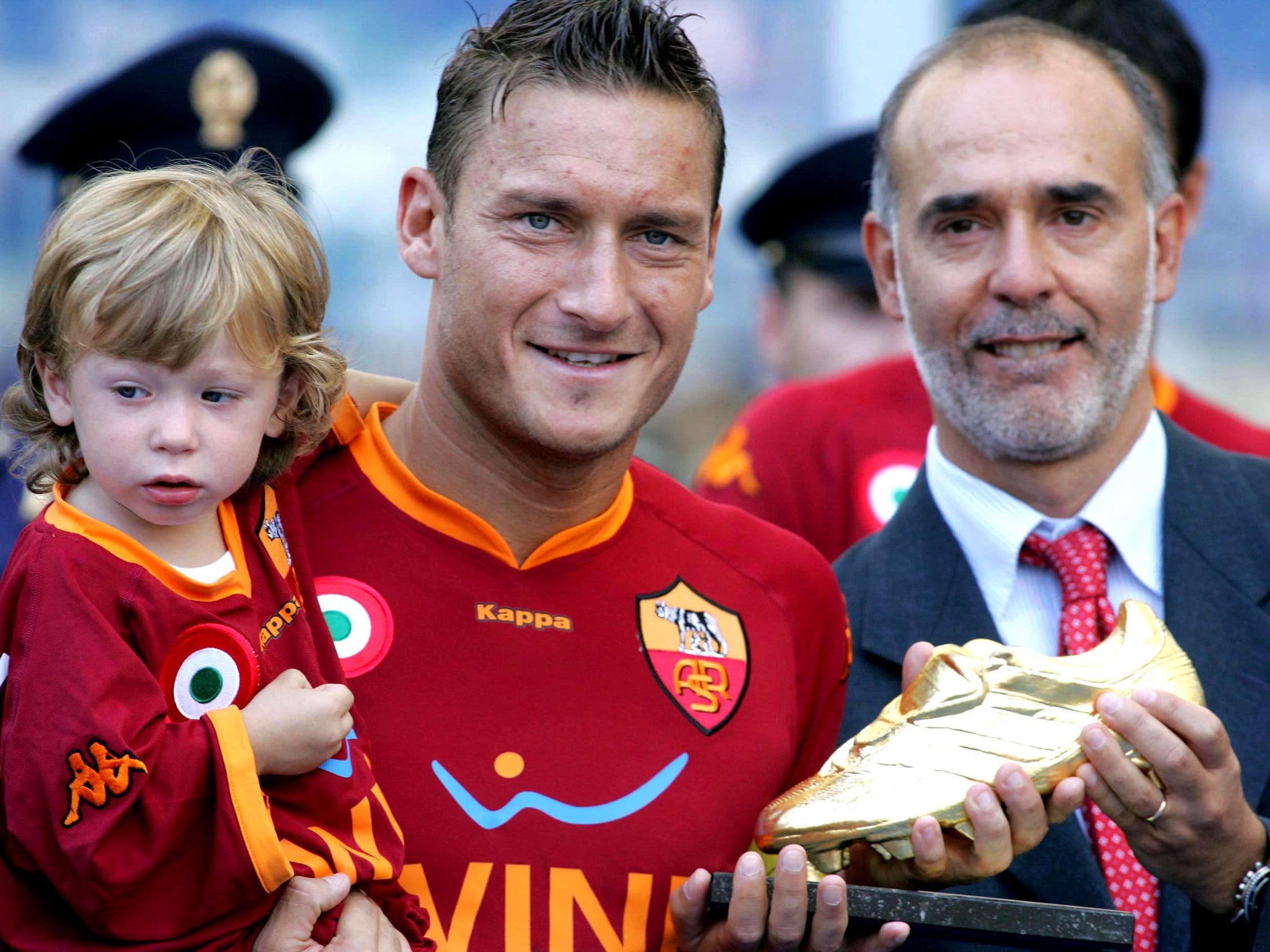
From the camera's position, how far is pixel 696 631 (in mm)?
2582

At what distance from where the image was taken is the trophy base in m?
2.16

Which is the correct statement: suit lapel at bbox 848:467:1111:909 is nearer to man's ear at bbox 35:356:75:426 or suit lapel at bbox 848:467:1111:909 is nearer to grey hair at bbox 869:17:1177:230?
grey hair at bbox 869:17:1177:230

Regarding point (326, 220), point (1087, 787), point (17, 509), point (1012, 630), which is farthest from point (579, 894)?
point (326, 220)

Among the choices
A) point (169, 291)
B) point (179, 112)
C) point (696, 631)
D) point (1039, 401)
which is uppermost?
point (179, 112)

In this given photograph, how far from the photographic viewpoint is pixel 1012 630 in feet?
9.42

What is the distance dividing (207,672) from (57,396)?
417 mm

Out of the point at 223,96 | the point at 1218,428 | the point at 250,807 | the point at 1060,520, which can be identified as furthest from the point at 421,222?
the point at 1218,428

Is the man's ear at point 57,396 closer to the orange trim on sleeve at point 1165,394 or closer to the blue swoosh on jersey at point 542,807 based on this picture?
the blue swoosh on jersey at point 542,807

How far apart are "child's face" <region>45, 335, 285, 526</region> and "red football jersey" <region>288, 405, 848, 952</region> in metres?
0.39

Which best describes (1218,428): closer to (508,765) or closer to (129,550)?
(508,765)

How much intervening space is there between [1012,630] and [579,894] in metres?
1.00

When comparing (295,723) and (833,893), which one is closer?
(295,723)

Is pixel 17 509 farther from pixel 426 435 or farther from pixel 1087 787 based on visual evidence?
pixel 1087 787

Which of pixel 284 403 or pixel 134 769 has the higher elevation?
pixel 284 403
